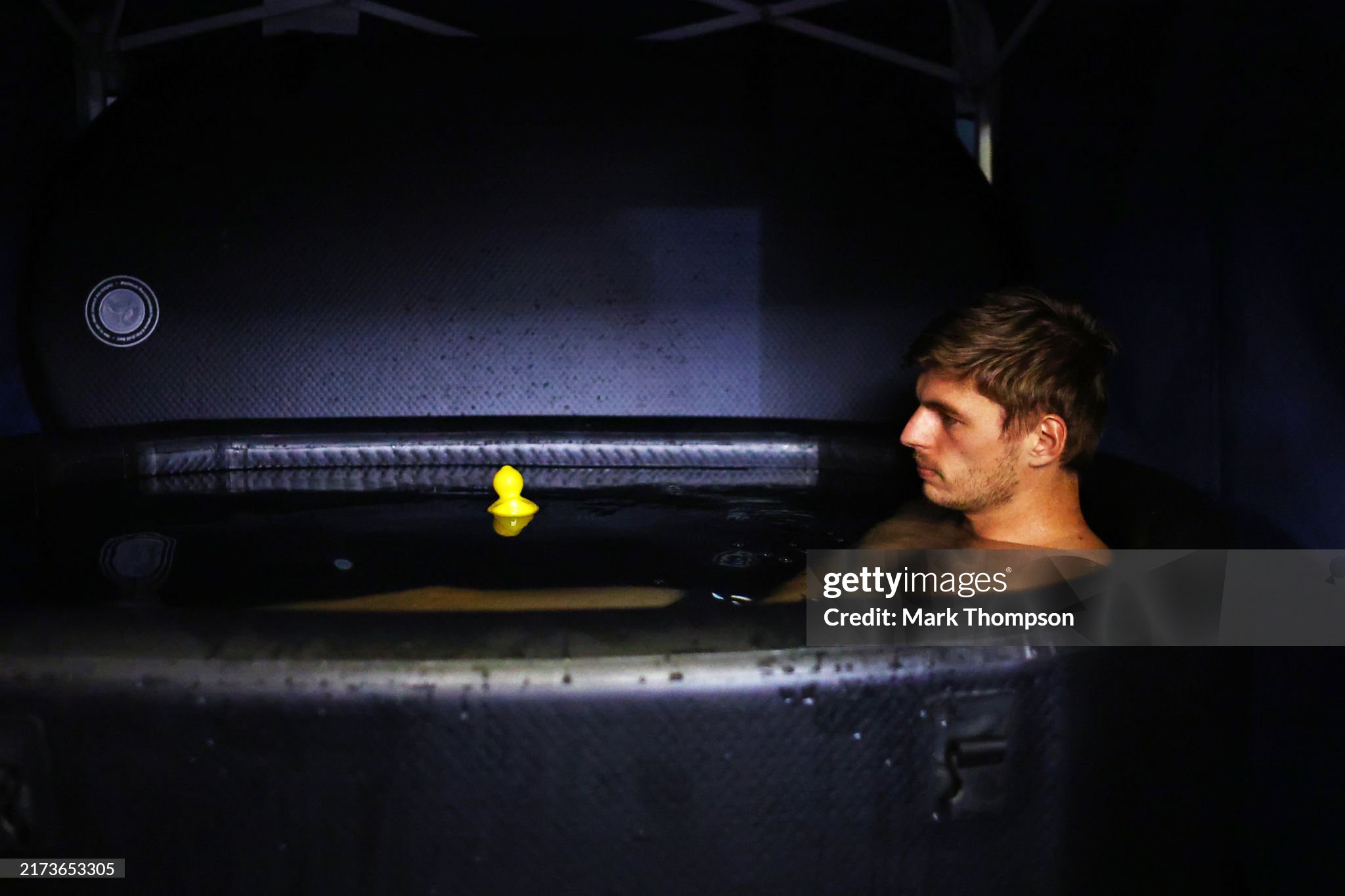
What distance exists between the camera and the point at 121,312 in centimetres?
296

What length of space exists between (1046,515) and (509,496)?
1041mm

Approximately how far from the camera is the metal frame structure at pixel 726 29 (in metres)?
3.16

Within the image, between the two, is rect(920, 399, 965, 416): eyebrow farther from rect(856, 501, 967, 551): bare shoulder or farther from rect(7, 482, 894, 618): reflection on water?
rect(7, 482, 894, 618): reflection on water

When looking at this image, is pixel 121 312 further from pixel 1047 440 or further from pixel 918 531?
pixel 1047 440

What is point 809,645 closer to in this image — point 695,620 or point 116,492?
point 695,620

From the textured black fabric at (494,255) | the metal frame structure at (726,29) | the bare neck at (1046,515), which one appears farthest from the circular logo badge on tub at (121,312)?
the bare neck at (1046,515)

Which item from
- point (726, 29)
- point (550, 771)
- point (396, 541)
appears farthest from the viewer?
point (726, 29)

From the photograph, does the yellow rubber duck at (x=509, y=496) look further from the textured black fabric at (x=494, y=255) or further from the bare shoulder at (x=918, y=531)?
the textured black fabric at (x=494, y=255)

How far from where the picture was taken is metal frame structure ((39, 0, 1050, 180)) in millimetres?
3164

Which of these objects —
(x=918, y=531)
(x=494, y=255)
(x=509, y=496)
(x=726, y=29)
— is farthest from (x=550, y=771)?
(x=726, y=29)

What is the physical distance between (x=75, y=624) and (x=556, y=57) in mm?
2670

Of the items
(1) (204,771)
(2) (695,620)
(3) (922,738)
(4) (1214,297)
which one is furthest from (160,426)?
(4) (1214,297)

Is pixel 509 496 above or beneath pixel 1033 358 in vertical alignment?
beneath

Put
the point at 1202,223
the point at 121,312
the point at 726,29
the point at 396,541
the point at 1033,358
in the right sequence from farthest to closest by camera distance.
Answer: the point at 726,29 → the point at 121,312 → the point at 396,541 → the point at 1202,223 → the point at 1033,358
